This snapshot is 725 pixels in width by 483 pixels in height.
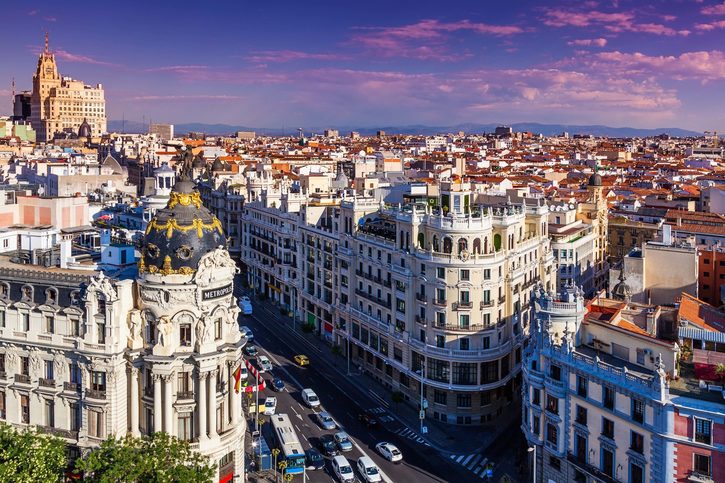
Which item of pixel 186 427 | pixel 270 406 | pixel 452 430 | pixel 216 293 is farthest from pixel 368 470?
pixel 216 293

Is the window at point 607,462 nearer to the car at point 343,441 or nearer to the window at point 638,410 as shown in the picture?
the window at point 638,410

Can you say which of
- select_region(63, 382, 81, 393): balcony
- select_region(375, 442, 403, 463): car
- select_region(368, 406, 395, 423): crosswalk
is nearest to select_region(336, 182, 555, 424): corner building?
select_region(368, 406, 395, 423): crosswalk

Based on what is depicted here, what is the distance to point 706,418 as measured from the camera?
57750mm

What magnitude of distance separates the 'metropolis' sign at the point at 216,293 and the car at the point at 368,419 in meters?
28.9

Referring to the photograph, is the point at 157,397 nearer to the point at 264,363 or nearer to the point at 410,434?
the point at 410,434

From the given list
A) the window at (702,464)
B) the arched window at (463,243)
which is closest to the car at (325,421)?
the arched window at (463,243)

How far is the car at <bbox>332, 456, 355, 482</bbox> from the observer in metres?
74.5

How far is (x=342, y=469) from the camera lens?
247 feet

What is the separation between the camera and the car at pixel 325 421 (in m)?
87.8

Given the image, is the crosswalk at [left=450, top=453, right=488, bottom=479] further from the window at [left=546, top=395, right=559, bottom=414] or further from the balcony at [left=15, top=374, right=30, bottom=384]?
the balcony at [left=15, top=374, right=30, bottom=384]

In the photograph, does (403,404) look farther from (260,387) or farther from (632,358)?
(632,358)

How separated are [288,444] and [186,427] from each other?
16088 mm

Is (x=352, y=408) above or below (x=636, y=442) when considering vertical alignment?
below

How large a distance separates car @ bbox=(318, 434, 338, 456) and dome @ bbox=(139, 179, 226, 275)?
27.7 metres
